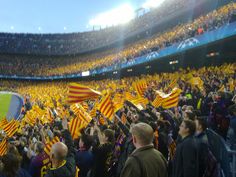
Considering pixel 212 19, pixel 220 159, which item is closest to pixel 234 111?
pixel 220 159

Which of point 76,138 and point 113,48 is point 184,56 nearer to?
point 76,138

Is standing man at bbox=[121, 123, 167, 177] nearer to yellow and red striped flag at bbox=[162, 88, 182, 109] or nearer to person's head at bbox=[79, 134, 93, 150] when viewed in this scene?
person's head at bbox=[79, 134, 93, 150]

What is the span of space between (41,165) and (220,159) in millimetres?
3290

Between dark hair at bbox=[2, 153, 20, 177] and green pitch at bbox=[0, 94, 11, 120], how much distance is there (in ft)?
101

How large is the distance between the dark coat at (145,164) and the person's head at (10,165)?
1.36 meters

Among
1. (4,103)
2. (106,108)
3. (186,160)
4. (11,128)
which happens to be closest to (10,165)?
(186,160)

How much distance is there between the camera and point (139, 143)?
3.64 metres

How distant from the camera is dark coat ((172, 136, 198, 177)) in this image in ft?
15.7

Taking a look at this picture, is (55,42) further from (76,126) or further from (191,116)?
(191,116)

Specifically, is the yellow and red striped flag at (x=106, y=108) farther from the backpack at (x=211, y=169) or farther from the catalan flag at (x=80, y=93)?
the backpack at (x=211, y=169)

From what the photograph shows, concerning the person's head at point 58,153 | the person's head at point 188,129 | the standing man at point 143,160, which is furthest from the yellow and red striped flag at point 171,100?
the standing man at point 143,160

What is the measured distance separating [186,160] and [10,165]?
2.39m

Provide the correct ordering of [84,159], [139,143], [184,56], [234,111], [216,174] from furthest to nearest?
[184,56] → [234,111] → [84,159] → [216,174] → [139,143]

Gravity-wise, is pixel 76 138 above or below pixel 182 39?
below
